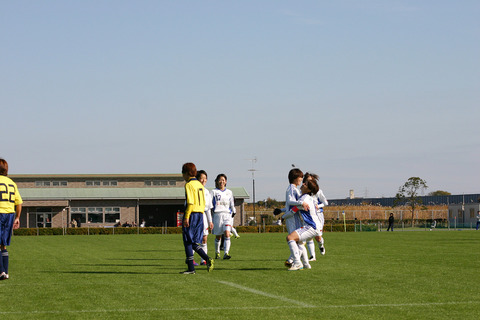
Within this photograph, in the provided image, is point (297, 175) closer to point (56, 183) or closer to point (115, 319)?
point (115, 319)

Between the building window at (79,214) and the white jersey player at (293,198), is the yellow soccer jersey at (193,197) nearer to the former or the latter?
the white jersey player at (293,198)

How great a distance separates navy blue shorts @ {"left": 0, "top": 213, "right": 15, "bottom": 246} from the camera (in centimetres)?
1177

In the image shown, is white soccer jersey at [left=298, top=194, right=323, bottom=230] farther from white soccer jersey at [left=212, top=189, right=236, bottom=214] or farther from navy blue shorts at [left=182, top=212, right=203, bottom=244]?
white soccer jersey at [left=212, top=189, right=236, bottom=214]

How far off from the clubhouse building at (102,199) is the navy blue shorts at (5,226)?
55.7 m

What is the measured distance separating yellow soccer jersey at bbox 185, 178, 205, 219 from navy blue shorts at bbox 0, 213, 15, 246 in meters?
3.02

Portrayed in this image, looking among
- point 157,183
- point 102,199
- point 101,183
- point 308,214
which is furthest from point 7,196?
point 157,183

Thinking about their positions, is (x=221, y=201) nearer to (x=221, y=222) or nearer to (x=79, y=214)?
(x=221, y=222)

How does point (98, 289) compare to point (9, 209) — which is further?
point (9, 209)

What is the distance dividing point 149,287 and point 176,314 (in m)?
2.86

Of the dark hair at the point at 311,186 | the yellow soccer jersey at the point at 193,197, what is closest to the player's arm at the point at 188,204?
the yellow soccer jersey at the point at 193,197

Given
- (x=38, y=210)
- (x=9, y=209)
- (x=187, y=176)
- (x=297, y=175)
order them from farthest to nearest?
(x=38, y=210)
(x=297, y=175)
(x=187, y=176)
(x=9, y=209)

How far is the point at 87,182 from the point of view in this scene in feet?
259

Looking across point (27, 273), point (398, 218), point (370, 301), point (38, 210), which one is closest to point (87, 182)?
point (38, 210)

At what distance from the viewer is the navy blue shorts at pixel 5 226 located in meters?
11.8
